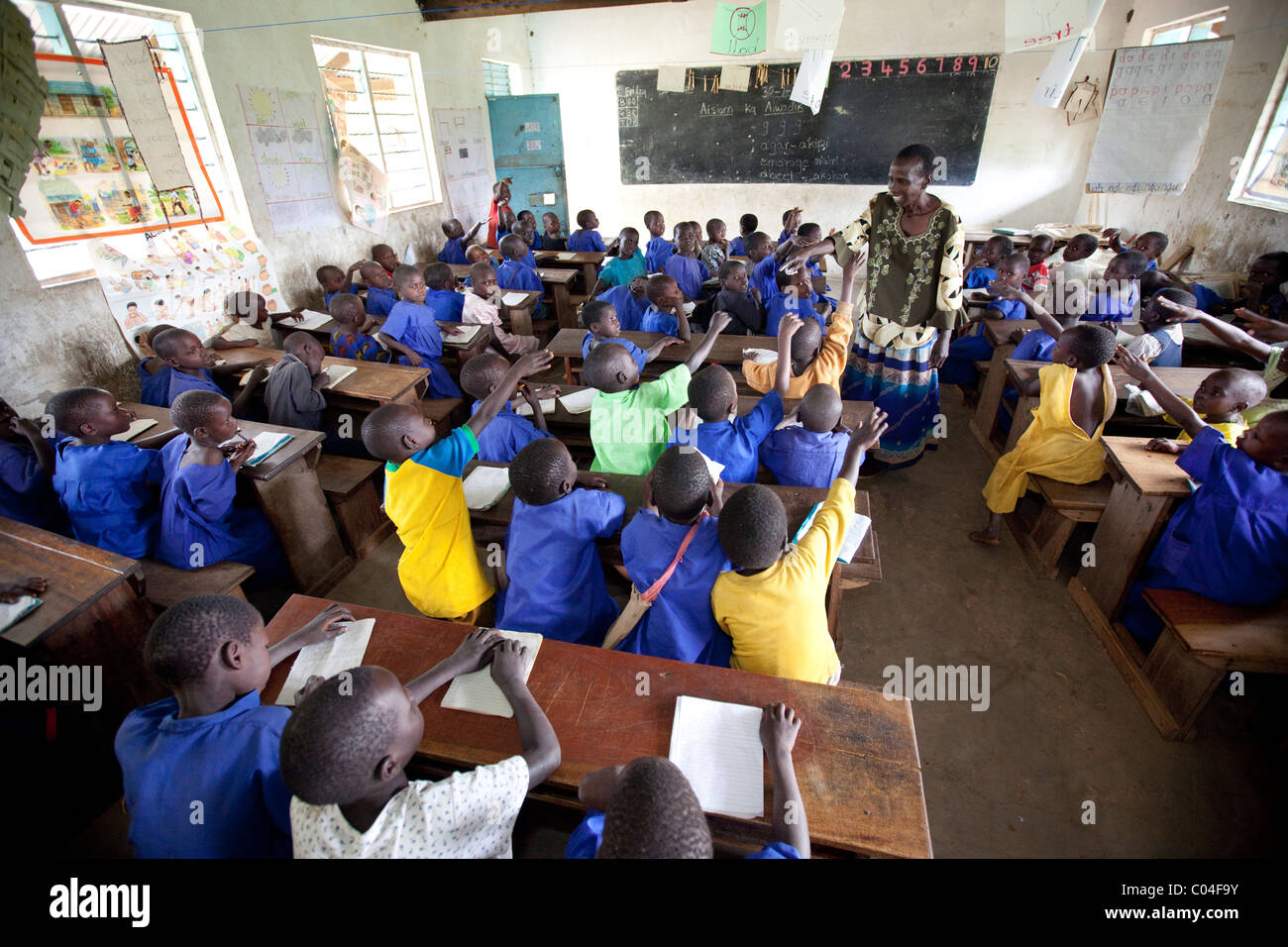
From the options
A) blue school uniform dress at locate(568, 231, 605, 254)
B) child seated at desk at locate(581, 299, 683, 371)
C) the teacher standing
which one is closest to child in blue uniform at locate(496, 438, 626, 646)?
child seated at desk at locate(581, 299, 683, 371)

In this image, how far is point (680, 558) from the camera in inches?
67.6

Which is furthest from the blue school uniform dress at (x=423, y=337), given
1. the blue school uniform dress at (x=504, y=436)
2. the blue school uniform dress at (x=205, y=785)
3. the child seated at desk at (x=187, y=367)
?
the blue school uniform dress at (x=205, y=785)

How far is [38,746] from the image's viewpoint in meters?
2.11

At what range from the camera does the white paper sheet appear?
1482 millimetres

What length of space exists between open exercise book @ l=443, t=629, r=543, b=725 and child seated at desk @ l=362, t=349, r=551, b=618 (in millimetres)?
757

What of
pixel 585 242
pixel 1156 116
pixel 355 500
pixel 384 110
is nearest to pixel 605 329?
pixel 355 500

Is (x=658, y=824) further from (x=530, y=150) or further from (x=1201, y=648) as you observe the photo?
(x=530, y=150)

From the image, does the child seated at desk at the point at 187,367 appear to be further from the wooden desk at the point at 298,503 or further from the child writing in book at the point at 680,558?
the child writing in book at the point at 680,558

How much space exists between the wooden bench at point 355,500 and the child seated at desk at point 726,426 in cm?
185

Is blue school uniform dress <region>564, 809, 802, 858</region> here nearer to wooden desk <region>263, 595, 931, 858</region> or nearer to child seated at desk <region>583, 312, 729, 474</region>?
wooden desk <region>263, 595, 931, 858</region>

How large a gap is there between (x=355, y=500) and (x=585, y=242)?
4.70 m

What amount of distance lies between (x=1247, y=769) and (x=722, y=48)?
5619mm
